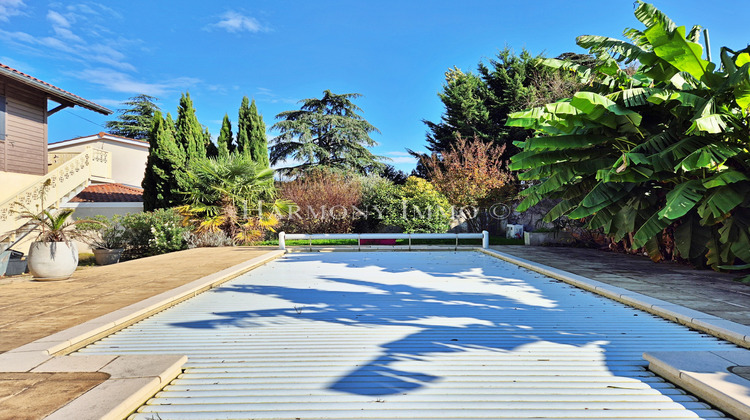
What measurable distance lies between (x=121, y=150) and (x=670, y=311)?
27.4 meters

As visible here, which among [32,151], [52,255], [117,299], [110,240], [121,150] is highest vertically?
[121,150]

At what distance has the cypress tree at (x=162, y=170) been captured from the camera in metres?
17.0

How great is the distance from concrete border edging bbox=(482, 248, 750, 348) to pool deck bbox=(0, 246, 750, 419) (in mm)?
227

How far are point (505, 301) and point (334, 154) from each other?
22315mm

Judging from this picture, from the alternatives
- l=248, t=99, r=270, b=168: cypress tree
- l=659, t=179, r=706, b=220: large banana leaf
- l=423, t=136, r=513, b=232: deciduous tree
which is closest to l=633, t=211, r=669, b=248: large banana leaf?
l=659, t=179, r=706, b=220: large banana leaf

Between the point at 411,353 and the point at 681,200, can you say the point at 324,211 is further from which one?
the point at 411,353

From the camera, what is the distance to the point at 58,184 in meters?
13.9

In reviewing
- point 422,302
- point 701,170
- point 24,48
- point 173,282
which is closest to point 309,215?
point 173,282

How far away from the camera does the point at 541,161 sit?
26.9ft

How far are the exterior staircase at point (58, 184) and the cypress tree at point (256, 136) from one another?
23.2ft

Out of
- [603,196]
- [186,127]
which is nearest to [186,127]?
[186,127]

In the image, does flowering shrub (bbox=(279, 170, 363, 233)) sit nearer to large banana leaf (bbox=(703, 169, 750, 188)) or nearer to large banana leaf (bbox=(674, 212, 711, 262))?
large banana leaf (bbox=(674, 212, 711, 262))

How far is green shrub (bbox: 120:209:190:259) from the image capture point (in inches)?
511

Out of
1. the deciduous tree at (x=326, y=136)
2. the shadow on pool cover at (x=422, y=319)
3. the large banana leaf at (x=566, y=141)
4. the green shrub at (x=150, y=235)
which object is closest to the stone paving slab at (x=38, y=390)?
the shadow on pool cover at (x=422, y=319)
